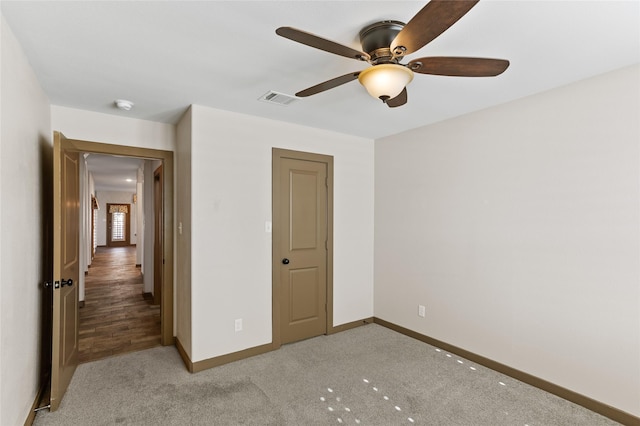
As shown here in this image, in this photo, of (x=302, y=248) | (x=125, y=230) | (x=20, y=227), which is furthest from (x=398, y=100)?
(x=125, y=230)

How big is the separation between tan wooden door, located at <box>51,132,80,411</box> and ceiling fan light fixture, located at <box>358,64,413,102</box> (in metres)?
2.28

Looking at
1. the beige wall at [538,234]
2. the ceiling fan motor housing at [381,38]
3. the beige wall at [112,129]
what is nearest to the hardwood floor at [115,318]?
the beige wall at [112,129]

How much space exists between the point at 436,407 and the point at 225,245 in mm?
2268

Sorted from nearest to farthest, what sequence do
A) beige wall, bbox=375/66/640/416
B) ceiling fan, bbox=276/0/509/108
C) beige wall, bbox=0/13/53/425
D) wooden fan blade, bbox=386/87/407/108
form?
ceiling fan, bbox=276/0/509/108 → beige wall, bbox=0/13/53/425 → wooden fan blade, bbox=386/87/407/108 → beige wall, bbox=375/66/640/416

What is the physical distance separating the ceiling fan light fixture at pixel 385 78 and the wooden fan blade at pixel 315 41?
9 centimetres

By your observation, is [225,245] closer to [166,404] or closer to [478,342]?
[166,404]

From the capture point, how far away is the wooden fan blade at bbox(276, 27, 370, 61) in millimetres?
1391

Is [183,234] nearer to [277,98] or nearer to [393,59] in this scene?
[277,98]

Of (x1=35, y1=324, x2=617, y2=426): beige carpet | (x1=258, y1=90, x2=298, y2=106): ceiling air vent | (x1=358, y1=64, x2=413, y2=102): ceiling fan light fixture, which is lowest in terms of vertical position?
(x1=35, y1=324, x2=617, y2=426): beige carpet

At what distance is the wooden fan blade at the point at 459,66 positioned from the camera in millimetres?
1640

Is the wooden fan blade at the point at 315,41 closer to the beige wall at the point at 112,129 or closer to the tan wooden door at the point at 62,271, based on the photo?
the tan wooden door at the point at 62,271

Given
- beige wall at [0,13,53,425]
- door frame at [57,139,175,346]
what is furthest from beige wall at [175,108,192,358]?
beige wall at [0,13,53,425]

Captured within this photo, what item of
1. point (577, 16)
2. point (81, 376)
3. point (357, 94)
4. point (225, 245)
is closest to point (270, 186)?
point (225, 245)

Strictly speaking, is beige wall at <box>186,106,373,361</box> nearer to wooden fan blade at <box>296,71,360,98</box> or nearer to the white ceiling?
the white ceiling
